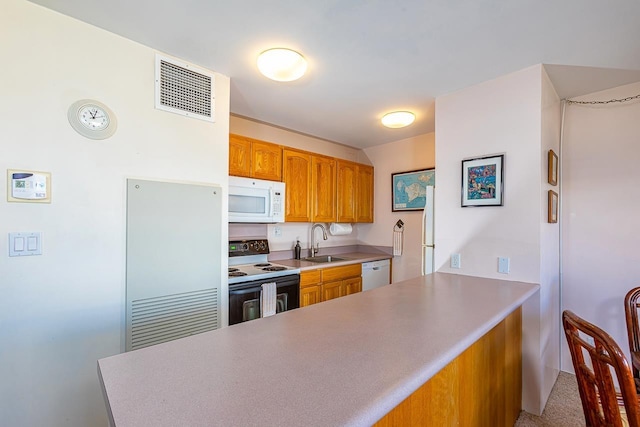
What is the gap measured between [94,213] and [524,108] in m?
2.81

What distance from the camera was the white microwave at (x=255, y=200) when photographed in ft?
9.07

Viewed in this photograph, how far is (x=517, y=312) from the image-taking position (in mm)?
1975

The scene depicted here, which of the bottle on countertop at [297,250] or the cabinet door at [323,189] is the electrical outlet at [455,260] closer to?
the cabinet door at [323,189]

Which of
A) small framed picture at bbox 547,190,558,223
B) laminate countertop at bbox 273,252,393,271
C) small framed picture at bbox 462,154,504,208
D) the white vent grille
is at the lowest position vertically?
the white vent grille

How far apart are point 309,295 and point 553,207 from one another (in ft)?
7.29

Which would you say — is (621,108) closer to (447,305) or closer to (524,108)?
(524,108)

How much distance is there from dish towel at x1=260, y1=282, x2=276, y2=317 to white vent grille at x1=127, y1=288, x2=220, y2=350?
47cm

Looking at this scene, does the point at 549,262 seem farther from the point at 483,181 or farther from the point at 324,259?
the point at 324,259

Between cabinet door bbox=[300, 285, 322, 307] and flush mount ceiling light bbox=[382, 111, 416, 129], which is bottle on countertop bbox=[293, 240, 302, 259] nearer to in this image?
cabinet door bbox=[300, 285, 322, 307]

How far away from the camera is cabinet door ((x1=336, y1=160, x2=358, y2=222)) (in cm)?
382

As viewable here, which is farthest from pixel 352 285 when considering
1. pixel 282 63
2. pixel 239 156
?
pixel 282 63

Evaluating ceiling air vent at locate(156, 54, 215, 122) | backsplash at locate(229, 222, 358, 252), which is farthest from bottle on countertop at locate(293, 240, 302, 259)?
ceiling air vent at locate(156, 54, 215, 122)

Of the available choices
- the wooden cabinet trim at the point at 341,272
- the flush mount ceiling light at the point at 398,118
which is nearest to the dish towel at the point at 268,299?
the wooden cabinet trim at the point at 341,272

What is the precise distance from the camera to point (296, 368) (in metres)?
0.84
